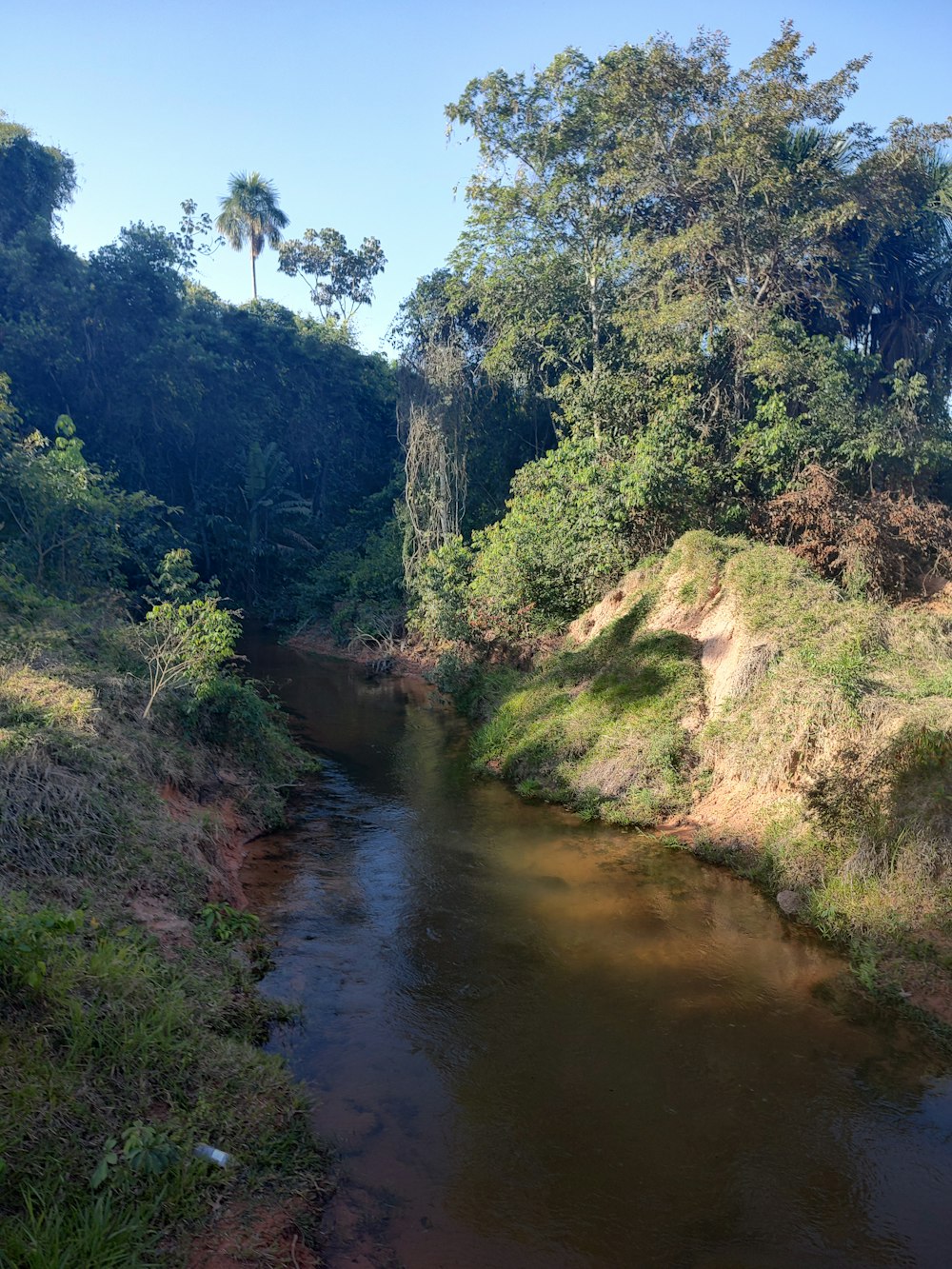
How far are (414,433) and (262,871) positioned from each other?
18502mm

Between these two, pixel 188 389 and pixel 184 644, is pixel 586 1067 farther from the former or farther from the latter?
pixel 188 389

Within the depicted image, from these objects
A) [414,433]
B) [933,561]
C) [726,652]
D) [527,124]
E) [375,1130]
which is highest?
[527,124]

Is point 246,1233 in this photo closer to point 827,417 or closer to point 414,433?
point 827,417

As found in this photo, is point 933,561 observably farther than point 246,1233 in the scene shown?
Yes

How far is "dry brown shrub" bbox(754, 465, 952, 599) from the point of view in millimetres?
16953

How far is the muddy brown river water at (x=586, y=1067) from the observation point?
5.15 m

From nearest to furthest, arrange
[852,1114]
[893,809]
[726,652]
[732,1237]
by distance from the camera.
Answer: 1. [732,1237]
2. [852,1114]
3. [893,809]
4. [726,652]

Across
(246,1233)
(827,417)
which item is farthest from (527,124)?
(246,1233)

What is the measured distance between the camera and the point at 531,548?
64.9 ft

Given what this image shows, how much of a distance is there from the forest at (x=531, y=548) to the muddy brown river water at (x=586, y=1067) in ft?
2.21

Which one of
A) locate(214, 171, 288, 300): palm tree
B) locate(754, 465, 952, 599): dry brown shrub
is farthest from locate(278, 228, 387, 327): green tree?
locate(754, 465, 952, 599): dry brown shrub

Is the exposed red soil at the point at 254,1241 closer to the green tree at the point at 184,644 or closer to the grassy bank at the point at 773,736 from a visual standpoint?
the grassy bank at the point at 773,736

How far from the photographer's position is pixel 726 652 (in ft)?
44.5

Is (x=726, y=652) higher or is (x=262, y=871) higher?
(x=726, y=652)
